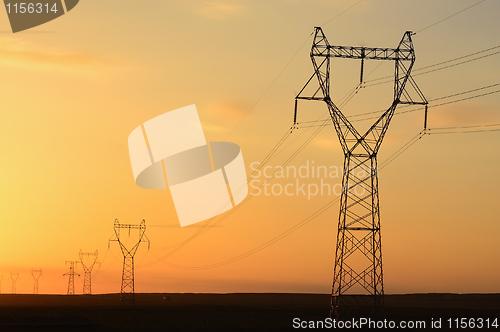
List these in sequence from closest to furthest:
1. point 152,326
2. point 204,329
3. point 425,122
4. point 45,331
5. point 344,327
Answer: point 425,122 → point 344,327 → point 45,331 → point 204,329 → point 152,326

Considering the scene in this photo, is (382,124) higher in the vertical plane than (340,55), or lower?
lower

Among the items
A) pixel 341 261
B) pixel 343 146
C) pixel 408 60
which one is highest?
pixel 408 60

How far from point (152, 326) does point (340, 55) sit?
145ft

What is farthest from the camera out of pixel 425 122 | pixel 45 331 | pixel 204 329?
pixel 204 329

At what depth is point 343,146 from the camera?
57969mm

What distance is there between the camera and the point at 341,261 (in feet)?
186

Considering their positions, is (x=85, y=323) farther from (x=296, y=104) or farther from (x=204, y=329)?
(x=296, y=104)

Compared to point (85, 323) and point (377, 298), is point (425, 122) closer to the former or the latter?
point (377, 298)

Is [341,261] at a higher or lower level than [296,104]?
lower

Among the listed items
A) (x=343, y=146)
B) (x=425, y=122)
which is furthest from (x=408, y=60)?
(x=343, y=146)

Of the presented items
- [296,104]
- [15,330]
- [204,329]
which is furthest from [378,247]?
[15,330]

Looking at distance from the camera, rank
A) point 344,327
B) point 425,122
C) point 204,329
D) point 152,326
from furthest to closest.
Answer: point 152,326
point 204,329
point 344,327
point 425,122

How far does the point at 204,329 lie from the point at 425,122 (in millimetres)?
36773

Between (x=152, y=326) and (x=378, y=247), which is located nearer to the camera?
(x=378, y=247)
